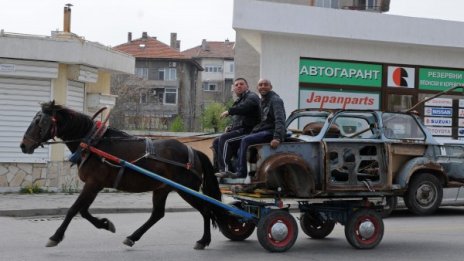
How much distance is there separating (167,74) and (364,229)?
207 feet

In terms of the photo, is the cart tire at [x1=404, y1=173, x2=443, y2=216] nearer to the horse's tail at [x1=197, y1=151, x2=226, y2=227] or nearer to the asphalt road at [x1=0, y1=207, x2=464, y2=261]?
the asphalt road at [x1=0, y1=207, x2=464, y2=261]

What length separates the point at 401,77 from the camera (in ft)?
70.7

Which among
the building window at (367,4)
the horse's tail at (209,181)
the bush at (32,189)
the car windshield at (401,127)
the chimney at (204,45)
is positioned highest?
the chimney at (204,45)

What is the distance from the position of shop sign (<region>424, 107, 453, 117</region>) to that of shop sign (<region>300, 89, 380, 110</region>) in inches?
63.4

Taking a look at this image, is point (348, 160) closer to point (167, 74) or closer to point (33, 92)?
point (33, 92)

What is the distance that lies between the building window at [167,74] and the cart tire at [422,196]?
6226 cm

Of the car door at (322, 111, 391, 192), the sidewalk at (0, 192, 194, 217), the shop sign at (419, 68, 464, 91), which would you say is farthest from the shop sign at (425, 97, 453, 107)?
the car door at (322, 111, 391, 192)

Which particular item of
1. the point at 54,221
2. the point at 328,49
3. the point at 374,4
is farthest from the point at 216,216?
the point at 374,4

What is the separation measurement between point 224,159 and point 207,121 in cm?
3151

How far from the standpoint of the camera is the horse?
968 centimetres

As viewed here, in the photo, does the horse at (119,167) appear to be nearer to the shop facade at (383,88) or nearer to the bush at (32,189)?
the bush at (32,189)

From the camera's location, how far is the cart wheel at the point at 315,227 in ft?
37.2

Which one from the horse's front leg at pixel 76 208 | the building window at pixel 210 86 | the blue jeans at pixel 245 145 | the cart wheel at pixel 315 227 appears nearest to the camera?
the horse's front leg at pixel 76 208

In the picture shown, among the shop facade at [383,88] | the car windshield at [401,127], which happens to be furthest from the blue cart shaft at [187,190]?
the shop facade at [383,88]
